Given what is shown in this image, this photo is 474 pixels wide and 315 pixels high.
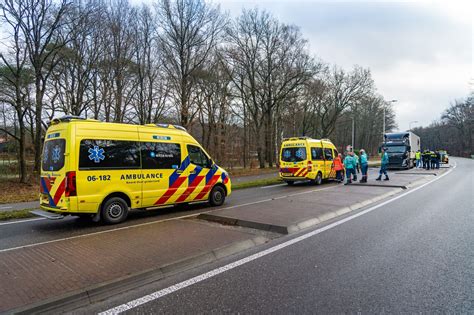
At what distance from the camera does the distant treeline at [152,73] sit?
63.3 feet

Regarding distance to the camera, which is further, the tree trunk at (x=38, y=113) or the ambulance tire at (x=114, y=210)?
the tree trunk at (x=38, y=113)

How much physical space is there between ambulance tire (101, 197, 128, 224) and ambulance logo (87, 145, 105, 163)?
1.06 m

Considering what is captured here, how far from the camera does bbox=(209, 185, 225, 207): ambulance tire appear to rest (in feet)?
33.1

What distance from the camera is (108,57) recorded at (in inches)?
922

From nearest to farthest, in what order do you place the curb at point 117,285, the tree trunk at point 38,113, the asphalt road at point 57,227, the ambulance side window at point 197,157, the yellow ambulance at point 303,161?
the curb at point 117,285 < the asphalt road at point 57,227 < the ambulance side window at point 197,157 < the yellow ambulance at point 303,161 < the tree trunk at point 38,113

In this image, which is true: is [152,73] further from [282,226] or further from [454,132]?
[454,132]

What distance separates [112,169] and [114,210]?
1054 mm

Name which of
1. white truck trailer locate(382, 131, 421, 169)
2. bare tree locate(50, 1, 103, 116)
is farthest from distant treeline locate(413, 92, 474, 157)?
bare tree locate(50, 1, 103, 116)

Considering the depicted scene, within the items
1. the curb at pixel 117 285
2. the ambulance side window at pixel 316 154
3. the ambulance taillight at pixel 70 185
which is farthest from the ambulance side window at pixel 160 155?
the ambulance side window at pixel 316 154

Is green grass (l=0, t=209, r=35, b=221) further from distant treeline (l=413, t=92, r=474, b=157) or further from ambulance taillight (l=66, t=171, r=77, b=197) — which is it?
distant treeline (l=413, t=92, r=474, b=157)

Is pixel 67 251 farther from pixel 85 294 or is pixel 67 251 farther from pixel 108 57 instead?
pixel 108 57

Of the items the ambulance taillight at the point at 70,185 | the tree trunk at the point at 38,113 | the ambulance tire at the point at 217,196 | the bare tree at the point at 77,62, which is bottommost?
the ambulance tire at the point at 217,196

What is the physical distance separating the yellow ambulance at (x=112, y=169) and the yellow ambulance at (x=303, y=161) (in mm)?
7995

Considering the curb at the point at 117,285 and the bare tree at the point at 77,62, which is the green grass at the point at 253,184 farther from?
the bare tree at the point at 77,62
